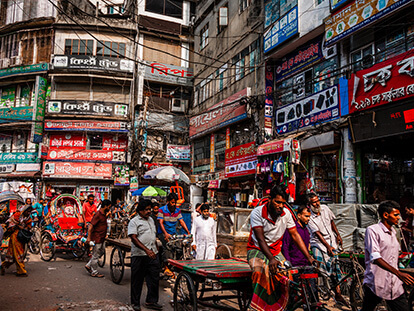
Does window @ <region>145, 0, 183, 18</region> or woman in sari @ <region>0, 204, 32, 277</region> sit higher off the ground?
window @ <region>145, 0, 183, 18</region>

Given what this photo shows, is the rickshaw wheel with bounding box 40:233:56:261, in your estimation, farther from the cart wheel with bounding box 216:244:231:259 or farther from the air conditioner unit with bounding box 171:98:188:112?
the air conditioner unit with bounding box 171:98:188:112

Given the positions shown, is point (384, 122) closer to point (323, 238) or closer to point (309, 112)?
point (309, 112)

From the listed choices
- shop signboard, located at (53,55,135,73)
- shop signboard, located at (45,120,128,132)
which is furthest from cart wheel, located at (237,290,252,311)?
shop signboard, located at (53,55,135,73)

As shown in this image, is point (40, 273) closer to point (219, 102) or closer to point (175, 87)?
point (219, 102)

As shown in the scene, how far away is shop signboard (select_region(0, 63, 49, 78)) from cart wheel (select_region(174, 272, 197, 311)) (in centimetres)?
2483

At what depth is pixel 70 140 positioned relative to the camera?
25828mm

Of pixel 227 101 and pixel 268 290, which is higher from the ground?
pixel 227 101

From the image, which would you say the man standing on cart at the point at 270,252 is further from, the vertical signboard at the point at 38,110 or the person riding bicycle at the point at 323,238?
the vertical signboard at the point at 38,110

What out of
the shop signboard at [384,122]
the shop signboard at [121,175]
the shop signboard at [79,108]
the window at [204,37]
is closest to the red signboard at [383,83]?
the shop signboard at [384,122]

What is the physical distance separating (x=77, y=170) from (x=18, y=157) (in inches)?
192

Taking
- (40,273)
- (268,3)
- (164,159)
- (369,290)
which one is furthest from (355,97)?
(164,159)

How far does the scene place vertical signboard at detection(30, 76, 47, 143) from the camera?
78.9 feet

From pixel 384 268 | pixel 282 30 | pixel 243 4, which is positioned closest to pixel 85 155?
pixel 243 4

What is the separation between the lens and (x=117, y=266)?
773 centimetres
